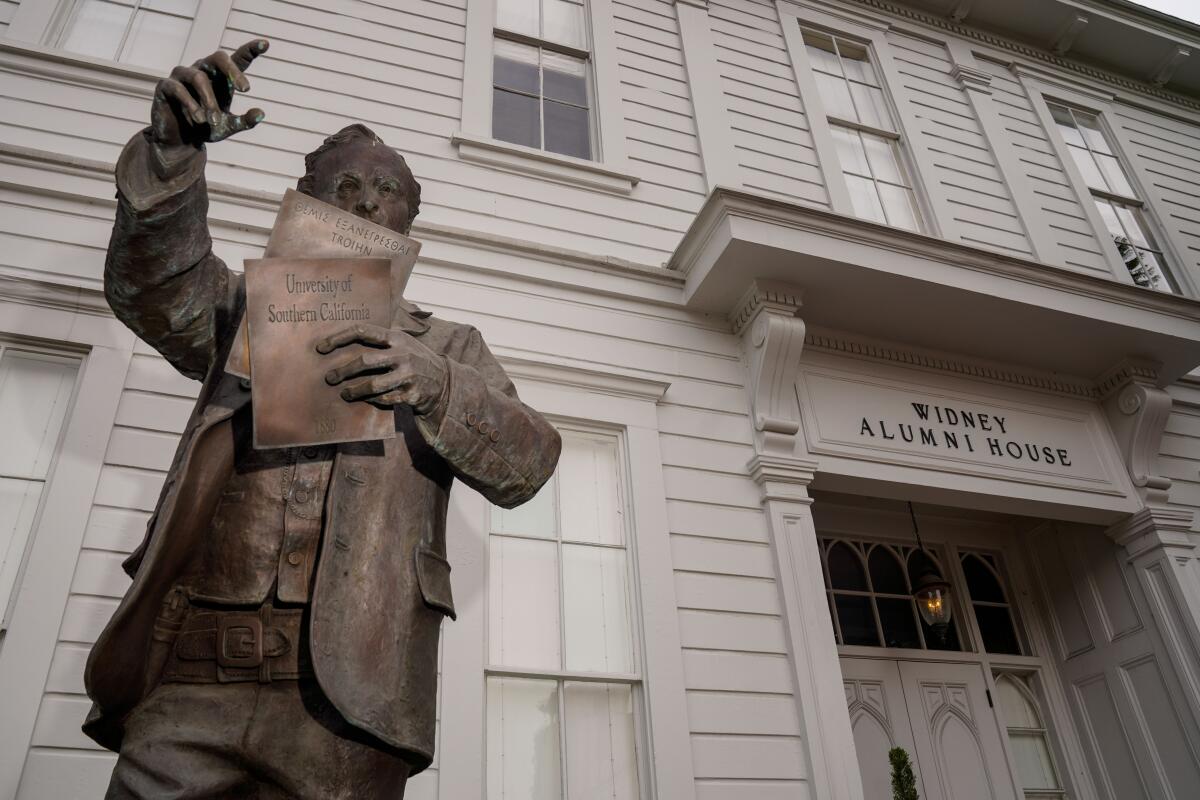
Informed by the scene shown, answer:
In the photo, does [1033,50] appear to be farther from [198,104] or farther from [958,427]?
[198,104]

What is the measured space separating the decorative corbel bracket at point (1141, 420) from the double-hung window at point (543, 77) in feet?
12.6

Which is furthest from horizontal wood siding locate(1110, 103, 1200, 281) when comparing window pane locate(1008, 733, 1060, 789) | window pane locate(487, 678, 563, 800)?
window pane locate(487, 678, 563, 800)

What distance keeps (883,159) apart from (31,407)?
593 centimetres

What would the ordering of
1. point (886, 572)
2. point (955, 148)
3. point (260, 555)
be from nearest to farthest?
point (260, 555) → point (886, 572) → point (955, 148)

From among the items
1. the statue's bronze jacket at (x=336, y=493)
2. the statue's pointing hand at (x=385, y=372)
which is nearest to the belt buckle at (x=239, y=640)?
the statue's bronze jacket at (x=336, y=493)

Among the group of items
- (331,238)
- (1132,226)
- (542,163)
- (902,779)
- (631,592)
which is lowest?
(902,779)

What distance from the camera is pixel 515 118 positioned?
555 centimetres

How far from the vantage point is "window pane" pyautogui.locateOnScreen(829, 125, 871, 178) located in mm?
6516

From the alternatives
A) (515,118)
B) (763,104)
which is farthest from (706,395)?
(763,104)

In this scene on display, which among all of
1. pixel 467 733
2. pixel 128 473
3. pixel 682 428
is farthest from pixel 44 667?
pixel 682 428

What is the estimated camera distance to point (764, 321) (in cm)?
472

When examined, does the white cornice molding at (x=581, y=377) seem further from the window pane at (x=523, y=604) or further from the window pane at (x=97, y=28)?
the window pane at (x=97, y=28)

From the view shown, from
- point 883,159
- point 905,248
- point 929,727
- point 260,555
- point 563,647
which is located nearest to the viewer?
point 260,555

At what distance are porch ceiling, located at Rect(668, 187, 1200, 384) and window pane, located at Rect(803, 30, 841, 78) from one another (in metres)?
2.89
